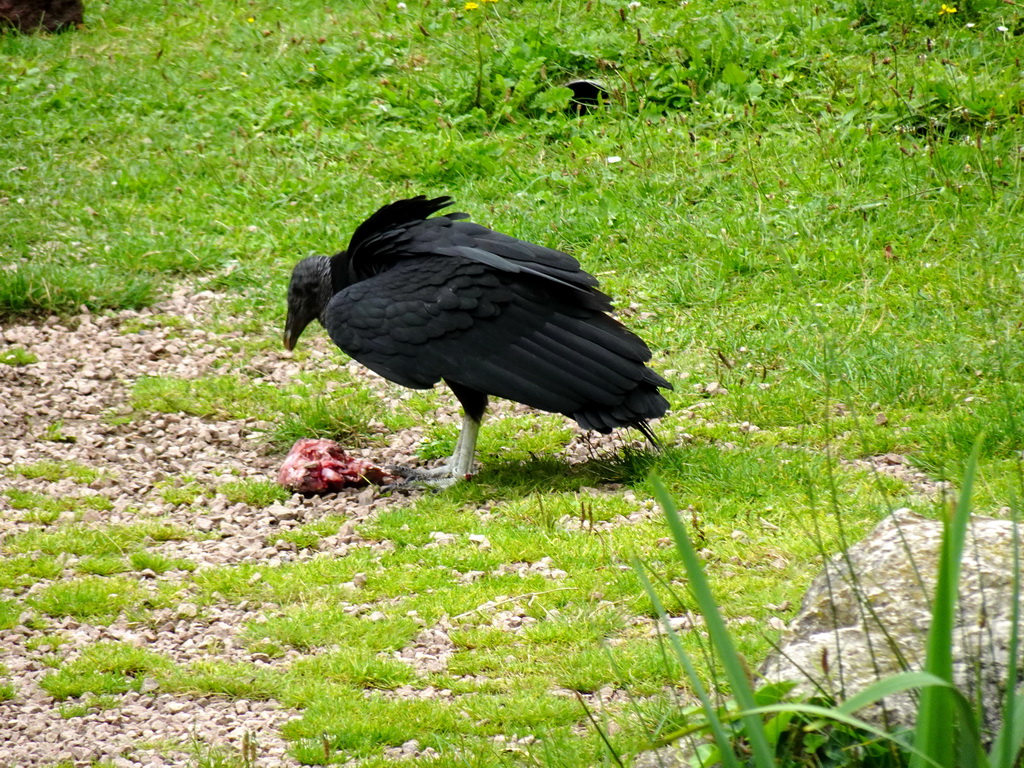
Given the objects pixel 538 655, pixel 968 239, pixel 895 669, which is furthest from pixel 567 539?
pixel 968 239

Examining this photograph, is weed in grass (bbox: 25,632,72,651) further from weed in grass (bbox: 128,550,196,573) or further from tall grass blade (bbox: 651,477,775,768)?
tall grass blade (bbox: 651,477,775,768)

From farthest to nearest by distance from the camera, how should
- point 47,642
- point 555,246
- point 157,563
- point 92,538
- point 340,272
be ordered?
point 555,246 → point 340,272 → point 92,538 → point 157,563 → point 47,642

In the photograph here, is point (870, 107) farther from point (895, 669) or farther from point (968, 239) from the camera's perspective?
point (895, 669)

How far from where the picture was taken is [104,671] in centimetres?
368

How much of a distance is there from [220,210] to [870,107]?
4752mm

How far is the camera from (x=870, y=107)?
821cm

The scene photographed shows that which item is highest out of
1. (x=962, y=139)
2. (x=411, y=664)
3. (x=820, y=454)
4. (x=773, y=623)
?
(x=962, y=139)

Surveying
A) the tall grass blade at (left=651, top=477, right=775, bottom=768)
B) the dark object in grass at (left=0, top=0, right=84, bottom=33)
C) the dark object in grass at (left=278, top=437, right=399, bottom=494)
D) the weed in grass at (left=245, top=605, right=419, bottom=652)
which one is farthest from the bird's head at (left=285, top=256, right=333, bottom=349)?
the dark object in grass at (left=0, top=0, right=84, bottom=33)

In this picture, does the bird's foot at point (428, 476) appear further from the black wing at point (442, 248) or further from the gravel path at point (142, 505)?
the black wing at point (442, 248)

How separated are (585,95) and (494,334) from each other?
480cm

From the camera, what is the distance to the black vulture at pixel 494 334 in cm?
489

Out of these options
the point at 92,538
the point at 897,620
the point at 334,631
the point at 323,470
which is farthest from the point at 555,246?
the point at 897,620

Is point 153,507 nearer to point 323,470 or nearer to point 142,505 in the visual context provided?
point 142,505

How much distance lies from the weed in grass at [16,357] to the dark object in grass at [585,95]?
4.60 m
